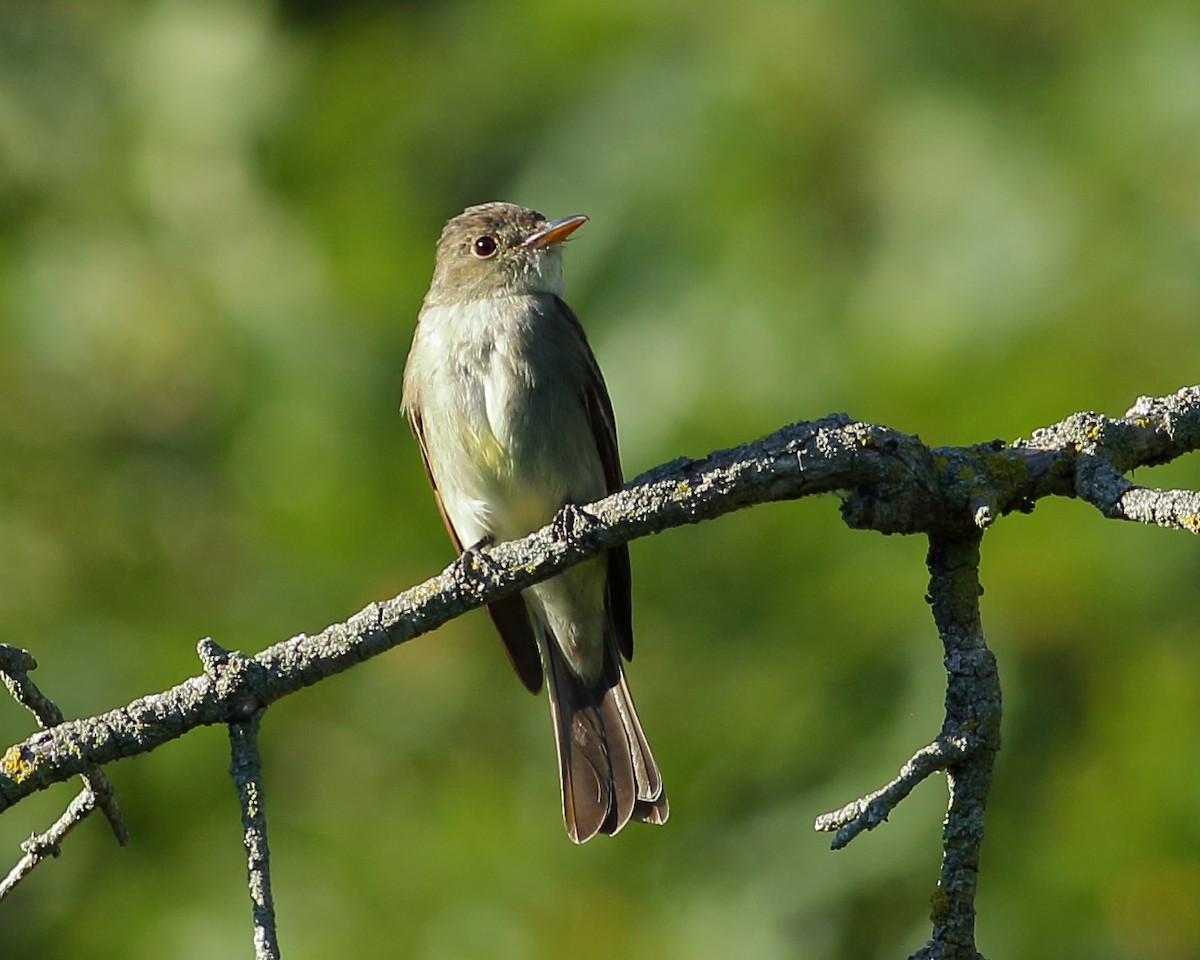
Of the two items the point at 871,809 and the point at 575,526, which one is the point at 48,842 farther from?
the point at 871,809

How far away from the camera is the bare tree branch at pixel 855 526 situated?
2.50m

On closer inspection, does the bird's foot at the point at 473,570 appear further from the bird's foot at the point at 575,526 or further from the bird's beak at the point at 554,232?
the bird's beak at the point at 554,232

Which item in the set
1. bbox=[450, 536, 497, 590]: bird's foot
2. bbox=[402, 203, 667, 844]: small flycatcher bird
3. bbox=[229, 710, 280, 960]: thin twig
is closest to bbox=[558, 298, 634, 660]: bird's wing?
bbox=[402, 203, 667, 844]: small flycatcher bird

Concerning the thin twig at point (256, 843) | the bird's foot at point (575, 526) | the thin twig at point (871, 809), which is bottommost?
the thin twig at point (871, 809)

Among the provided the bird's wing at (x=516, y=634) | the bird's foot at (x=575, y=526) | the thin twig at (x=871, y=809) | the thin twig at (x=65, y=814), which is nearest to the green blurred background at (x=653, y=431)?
the bird's wing at (x=516, y=634)

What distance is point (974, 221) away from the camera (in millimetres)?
4652

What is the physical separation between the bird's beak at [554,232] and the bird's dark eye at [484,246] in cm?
12

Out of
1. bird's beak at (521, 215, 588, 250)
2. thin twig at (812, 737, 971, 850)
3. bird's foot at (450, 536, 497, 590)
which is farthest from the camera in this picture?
bird's beak at (521, 215, 588, 250)

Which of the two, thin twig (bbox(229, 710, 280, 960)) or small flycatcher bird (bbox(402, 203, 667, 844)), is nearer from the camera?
thin twig (bbox(229, 710, 280, 960))

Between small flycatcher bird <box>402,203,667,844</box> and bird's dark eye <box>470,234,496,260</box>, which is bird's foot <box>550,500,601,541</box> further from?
bird's dark eye <box>470,234,496,260</box>

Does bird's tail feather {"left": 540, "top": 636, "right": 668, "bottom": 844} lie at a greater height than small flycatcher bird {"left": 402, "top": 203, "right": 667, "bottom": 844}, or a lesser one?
lesser

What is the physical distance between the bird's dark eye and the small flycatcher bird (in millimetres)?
19

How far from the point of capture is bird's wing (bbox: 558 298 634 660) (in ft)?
15.8

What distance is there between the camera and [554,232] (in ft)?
16.3
